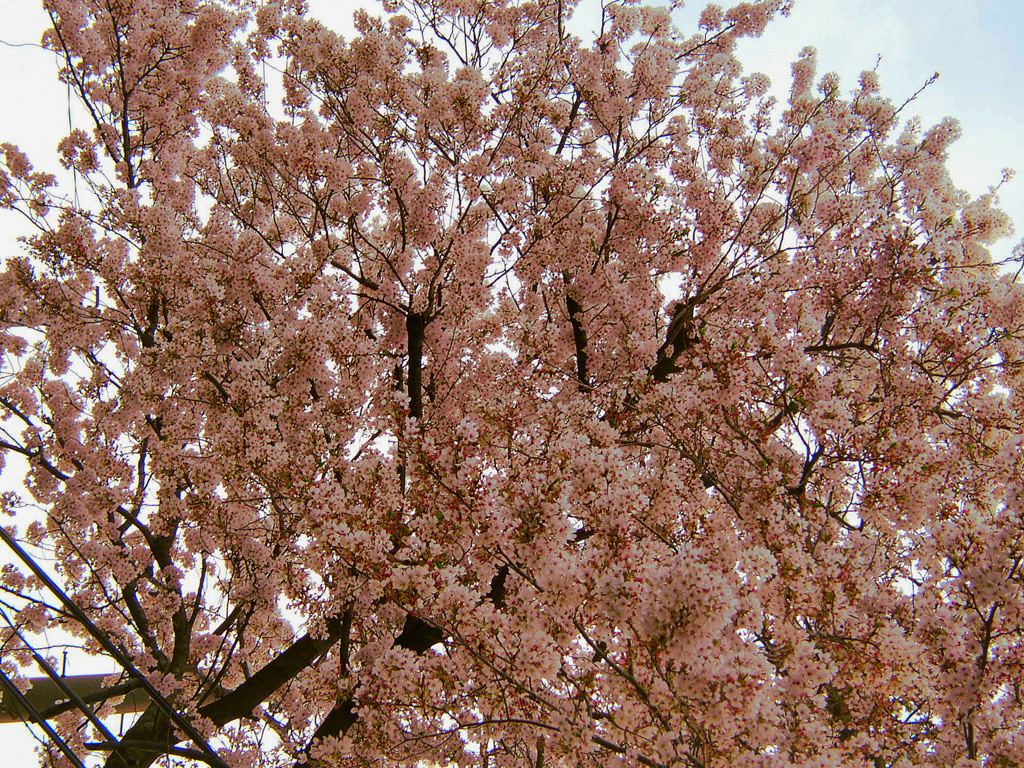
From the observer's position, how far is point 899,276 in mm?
6027

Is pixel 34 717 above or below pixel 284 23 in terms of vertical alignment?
below

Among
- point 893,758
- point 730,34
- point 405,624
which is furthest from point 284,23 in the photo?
point 893,758

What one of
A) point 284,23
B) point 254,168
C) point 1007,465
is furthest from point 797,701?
point 284,23

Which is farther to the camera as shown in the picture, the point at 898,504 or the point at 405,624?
the point at 405,624

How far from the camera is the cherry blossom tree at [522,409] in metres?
4.17

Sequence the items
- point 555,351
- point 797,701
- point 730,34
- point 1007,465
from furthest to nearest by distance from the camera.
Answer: point 730,34 → point 555,351 → point 1007,465 → point 797,701

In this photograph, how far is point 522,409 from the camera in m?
6.80

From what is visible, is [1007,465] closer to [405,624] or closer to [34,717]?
[405,624]

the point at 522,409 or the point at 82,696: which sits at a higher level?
the point at 522,409

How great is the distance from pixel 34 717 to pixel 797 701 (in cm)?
434

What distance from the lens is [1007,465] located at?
15.1 feet

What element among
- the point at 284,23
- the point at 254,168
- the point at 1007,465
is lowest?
the point at 1007,465

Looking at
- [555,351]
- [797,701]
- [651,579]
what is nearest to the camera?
[651,579]

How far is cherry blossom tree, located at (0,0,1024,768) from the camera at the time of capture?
13.7 ft
